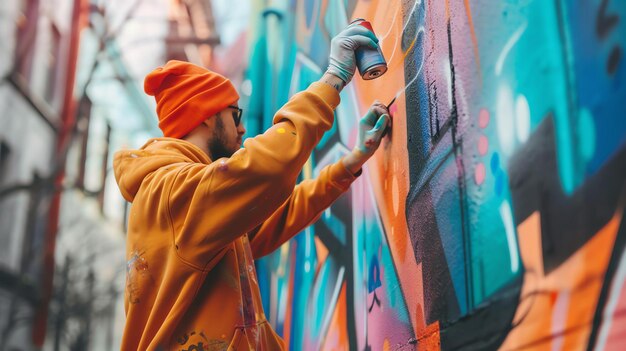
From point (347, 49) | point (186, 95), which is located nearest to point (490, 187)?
point (347, 49)

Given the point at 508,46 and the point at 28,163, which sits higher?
the point at 28,163

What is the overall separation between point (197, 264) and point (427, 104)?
0.92m

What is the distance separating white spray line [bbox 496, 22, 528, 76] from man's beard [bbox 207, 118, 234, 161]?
1252 mm

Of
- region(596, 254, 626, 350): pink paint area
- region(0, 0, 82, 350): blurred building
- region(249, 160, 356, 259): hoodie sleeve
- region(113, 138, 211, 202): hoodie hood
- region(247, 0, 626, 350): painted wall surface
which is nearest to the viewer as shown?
region(596, 254, 626, 350): pink paint area

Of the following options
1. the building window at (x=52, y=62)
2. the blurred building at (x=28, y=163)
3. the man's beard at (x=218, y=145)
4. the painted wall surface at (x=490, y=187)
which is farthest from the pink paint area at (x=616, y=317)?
the building window at (x=52, y=62)

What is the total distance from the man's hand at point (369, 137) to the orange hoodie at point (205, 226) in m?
0.56

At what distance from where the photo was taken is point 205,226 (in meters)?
2.32

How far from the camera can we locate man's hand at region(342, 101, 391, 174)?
299 centimetres

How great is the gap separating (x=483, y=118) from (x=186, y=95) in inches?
51.5

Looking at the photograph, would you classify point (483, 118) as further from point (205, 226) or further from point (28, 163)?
point (28, 163)

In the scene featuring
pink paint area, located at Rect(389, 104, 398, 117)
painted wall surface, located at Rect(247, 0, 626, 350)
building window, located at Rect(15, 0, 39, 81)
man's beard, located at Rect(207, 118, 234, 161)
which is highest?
building window, located at Rect(15, 0, 39, 81)

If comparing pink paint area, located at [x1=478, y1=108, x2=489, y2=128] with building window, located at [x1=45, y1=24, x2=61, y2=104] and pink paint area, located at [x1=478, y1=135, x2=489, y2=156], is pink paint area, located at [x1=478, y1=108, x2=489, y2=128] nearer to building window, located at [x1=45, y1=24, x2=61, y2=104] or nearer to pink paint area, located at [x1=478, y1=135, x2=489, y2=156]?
pink paint area, located at [x1=478, y1=135, x2=489, y2=156]

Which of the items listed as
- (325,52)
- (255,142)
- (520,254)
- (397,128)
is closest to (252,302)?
(255,142)

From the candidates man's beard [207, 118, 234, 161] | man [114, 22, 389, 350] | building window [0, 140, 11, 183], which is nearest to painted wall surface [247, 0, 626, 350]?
man [114, 22, 389, 350]
